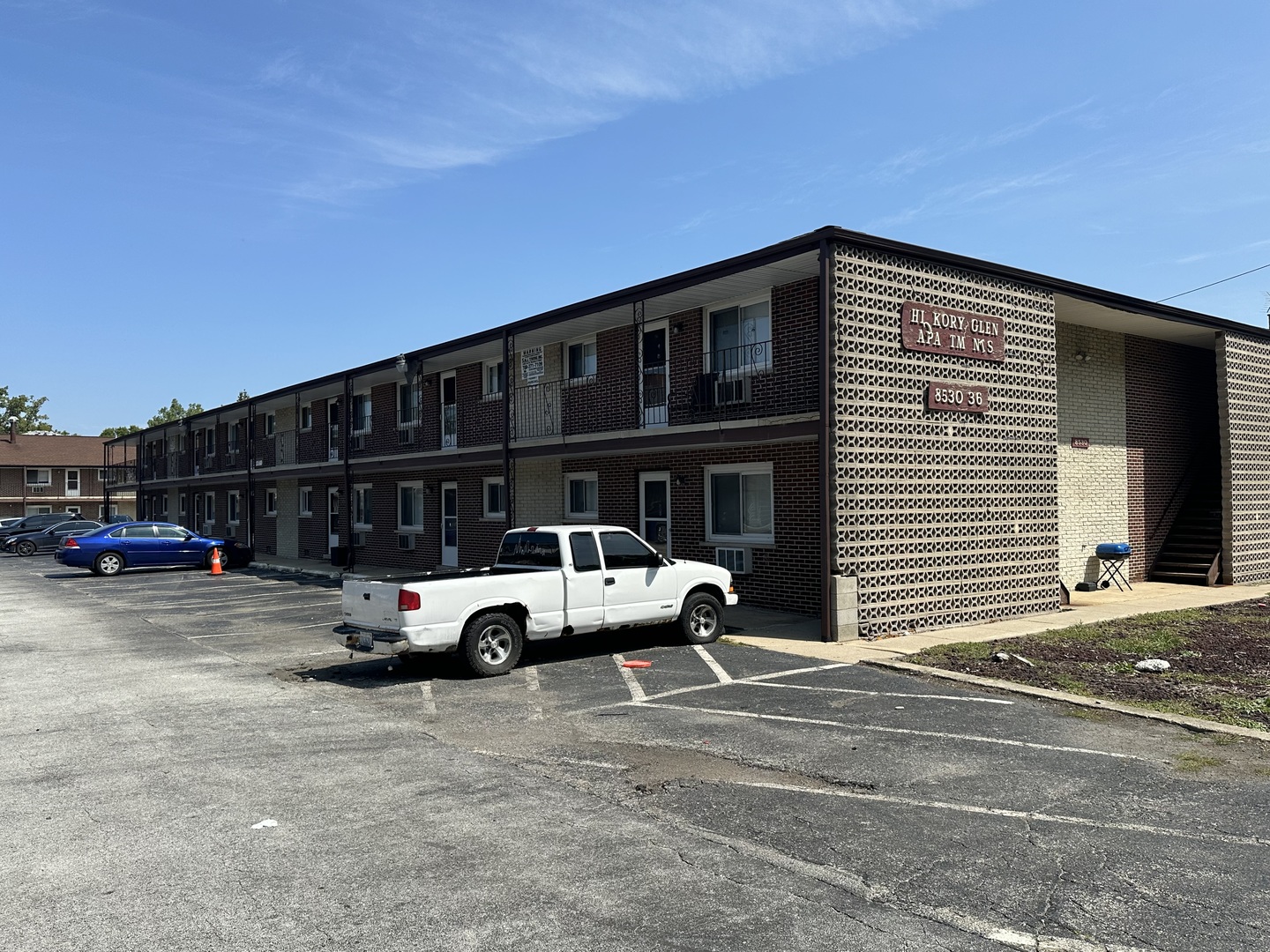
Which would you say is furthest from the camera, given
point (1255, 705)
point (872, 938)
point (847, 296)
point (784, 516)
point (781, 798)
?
point (784, 516)

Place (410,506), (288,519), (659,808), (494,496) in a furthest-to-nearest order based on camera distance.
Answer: (288,519) < (410,506) < (494,496) < (659,808)

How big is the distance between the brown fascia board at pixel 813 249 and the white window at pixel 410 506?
6079mm

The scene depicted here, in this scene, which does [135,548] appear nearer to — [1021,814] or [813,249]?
[813,249]

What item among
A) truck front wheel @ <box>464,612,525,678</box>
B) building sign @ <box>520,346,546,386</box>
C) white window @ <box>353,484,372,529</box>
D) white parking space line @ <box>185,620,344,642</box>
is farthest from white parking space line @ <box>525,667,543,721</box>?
white window @ <box>353,484,372,529</box>

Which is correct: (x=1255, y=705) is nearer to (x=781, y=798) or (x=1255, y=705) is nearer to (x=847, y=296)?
(x=781, y=798)

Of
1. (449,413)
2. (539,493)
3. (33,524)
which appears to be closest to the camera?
(539,493)

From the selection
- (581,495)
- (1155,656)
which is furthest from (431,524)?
(1155,656)

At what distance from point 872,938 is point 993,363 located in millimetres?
12377

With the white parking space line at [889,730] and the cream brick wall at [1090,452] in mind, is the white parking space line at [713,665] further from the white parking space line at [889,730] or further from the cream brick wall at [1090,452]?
the cream brick wall at [1090,452]

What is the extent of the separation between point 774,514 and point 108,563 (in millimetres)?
20585

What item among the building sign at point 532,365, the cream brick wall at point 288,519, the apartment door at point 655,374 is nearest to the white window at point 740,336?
the apartment door at point 655,374

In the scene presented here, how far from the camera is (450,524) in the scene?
25547 millimetres

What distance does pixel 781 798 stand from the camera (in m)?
6.36

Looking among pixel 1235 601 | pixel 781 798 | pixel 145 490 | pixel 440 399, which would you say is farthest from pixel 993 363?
pixel 145 490
